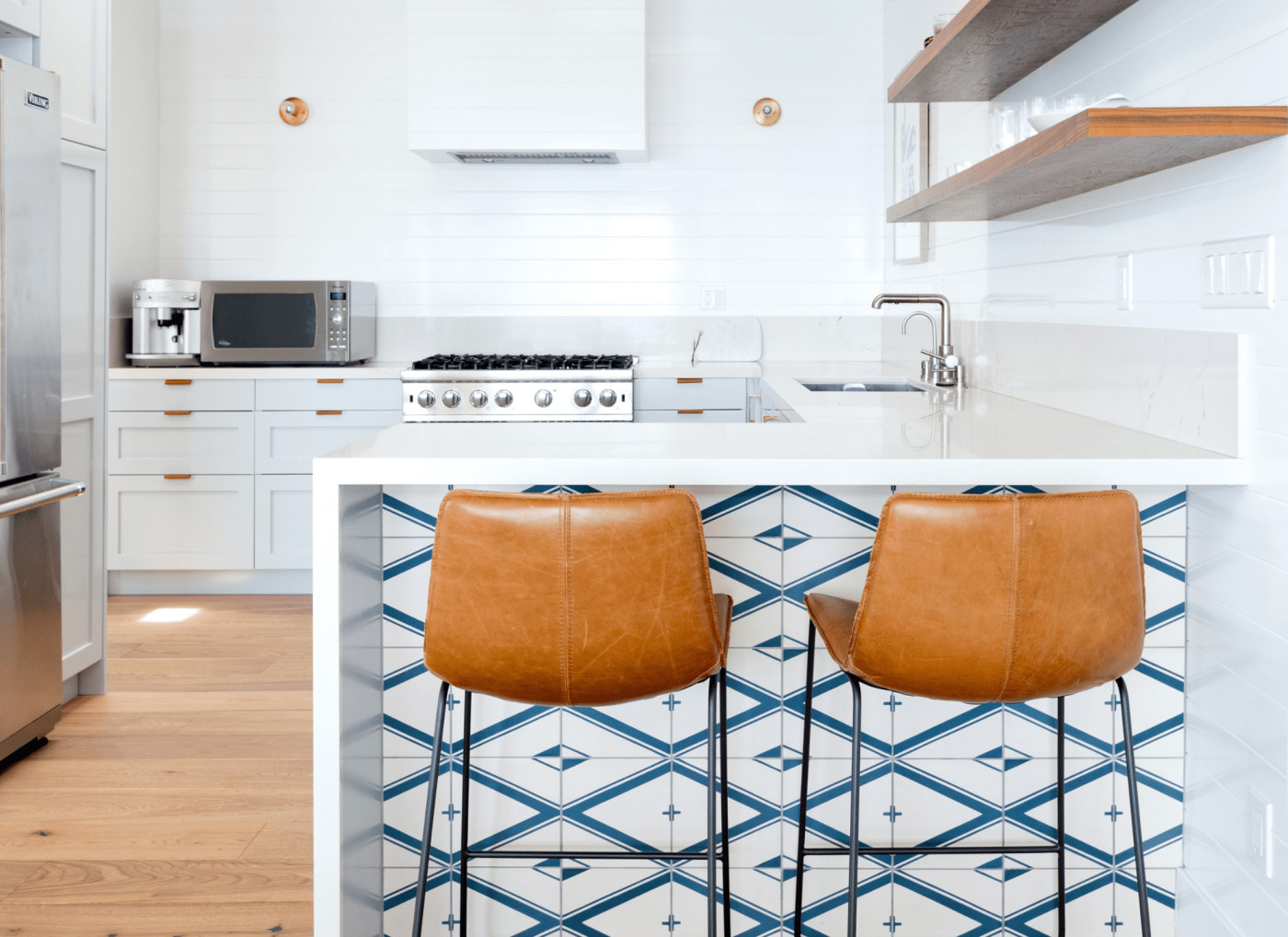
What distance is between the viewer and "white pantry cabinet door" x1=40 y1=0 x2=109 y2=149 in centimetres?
285

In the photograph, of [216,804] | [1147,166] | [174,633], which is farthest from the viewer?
[174,633]

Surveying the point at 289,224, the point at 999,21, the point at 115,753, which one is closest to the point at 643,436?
the point at 999,21

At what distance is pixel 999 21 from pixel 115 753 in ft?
8.94

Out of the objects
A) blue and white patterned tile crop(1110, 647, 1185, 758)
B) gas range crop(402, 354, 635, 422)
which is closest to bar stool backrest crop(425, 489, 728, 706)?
blue and white patterned tile crop(1110, 647, 1185, 758)

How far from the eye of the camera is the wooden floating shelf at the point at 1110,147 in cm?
151

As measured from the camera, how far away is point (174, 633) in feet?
12.6

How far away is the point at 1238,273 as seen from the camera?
1660 millimetres

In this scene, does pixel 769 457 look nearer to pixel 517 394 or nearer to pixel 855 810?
pixel 855 810

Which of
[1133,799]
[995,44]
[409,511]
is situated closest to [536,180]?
[995,44]

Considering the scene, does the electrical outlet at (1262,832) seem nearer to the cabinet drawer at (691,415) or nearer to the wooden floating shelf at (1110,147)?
the wooden floating shelf at (1110,147)

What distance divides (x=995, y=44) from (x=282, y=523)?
3180 mm

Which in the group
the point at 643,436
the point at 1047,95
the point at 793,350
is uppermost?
the point at 1047,95

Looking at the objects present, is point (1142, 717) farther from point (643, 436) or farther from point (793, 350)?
point (793, 350)

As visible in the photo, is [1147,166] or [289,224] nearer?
[1147,166]
